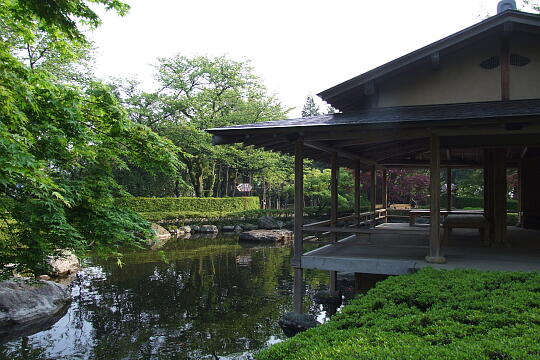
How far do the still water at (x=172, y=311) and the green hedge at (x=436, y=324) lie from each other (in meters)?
3.04

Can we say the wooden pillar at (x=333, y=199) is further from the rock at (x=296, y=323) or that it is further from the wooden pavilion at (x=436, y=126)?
the rock at (x=296, y=323)

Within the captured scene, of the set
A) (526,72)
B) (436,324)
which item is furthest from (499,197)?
(436,324)

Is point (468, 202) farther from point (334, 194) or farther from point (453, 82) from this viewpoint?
point (453, 82)

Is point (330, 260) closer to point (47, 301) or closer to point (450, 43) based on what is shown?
point (450, 43)

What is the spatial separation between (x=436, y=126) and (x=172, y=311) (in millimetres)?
7094

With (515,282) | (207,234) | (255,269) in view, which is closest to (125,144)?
(515,282)

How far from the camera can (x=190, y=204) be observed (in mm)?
28891

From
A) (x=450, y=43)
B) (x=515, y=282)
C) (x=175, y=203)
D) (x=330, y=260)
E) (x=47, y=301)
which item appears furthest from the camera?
(x=175, y=203)

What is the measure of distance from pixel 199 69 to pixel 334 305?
23115mm

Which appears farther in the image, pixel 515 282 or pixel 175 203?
pixel 175 203

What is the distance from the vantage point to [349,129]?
279 inches

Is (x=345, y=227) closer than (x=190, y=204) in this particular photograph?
Yes

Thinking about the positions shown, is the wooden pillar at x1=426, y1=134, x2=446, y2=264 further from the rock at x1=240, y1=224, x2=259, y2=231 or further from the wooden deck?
the rock at x1=240, y1=224, x2=259, y2=231

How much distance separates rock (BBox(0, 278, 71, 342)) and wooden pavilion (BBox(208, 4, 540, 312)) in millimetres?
5779
